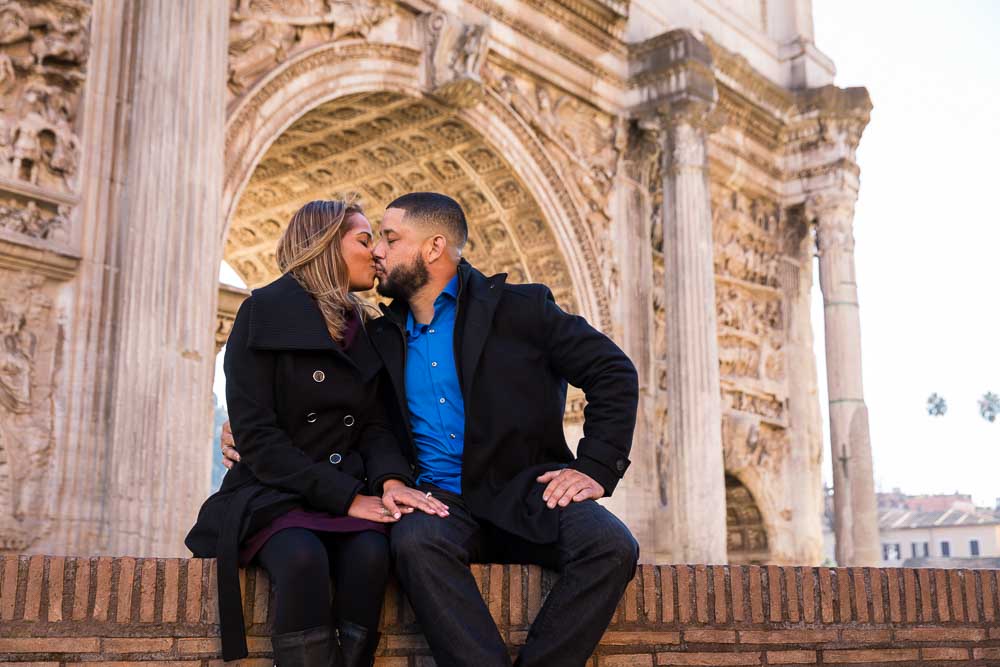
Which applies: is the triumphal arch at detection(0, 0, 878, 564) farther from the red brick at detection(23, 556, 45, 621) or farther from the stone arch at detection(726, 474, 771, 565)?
the red brick at detection(23, 556, 45, 621)

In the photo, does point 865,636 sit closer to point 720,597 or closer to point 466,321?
point 720,597

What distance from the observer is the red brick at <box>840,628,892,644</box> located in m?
4.11

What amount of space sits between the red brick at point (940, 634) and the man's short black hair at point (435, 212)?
218 cm

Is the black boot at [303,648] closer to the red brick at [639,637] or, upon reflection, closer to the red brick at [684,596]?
the red brick at [639,637]

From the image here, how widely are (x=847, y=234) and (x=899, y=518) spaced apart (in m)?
64.1

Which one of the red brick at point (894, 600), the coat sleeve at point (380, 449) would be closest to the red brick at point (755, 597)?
the red brick at point (894, 600)

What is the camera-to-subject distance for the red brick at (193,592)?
3426 millimetres

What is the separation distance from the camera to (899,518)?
7806cm

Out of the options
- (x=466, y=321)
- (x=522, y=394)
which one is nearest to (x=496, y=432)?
(x=522, y=394)

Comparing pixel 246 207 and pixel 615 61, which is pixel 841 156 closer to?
pixel 615 61

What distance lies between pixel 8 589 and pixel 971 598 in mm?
3431

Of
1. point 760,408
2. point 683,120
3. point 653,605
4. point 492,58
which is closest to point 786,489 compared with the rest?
point 760,408

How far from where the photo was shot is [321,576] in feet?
11.2

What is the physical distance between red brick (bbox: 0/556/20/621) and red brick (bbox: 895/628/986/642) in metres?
3.00
